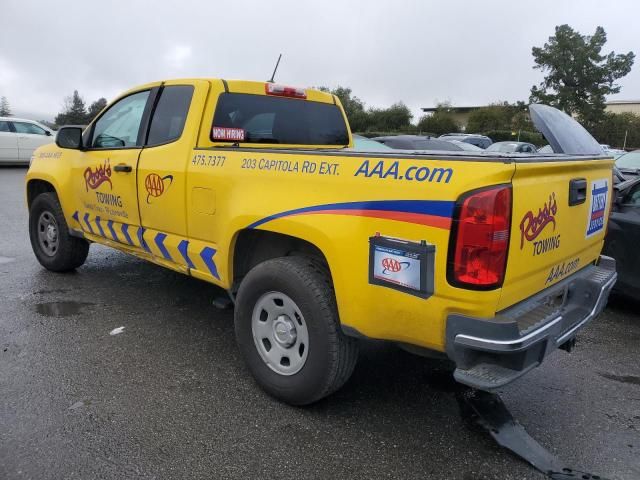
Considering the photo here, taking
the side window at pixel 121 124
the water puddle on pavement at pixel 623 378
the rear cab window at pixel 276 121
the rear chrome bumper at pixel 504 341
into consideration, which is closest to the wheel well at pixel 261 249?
the rear cab window at pixel 276 121

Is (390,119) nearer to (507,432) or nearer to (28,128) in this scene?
(28,128)

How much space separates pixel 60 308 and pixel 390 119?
→ 54.0 metres

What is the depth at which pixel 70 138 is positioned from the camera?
4.75 metres

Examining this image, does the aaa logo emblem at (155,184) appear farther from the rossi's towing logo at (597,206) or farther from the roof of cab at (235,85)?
the rossi's towing logo at (597,206)

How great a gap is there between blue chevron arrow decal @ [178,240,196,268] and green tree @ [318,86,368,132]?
153ft

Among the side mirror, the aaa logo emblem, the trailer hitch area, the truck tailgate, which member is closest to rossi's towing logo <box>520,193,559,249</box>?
the truck tailgate

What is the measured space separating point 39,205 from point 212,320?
2524mm

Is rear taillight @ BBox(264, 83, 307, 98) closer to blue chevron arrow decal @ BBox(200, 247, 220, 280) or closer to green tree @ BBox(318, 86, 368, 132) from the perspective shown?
blue chevron arrow decal @ BBox(200, 247, 220, 280)

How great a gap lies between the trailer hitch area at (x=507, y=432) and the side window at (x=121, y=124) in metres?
3.17

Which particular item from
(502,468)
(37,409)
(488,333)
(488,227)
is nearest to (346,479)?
(502,468)

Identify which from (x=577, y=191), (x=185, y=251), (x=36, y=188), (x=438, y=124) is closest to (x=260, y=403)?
(x=185, y=251)

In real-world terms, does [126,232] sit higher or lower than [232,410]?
higher

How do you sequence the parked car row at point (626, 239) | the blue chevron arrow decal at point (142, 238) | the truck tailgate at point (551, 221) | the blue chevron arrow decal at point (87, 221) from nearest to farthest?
1. the truck tailgate at point (551, 221)
2. the blue chevron arrow decal at point (142, 238)
3. the parked car row at point (626, 239)
4. the blue chevron arrow decal at point (87, 221)

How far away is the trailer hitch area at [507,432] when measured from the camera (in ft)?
8.59
